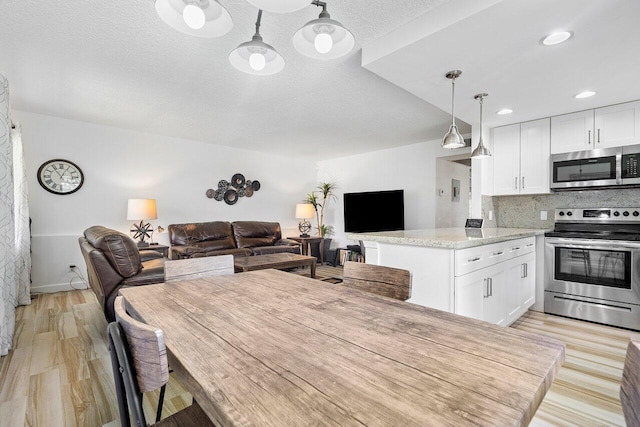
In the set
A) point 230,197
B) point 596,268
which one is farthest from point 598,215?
point 230,197

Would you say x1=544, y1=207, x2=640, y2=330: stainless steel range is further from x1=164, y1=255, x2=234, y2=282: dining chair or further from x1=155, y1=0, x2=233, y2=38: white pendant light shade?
x1=155, y1=0, x2=233, y2=38: white pendant light shade

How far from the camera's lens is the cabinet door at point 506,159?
3.55 metres

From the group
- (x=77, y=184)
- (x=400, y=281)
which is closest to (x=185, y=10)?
(x=400, y=281)

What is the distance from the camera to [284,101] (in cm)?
345

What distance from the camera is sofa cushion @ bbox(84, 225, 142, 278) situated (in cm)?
246

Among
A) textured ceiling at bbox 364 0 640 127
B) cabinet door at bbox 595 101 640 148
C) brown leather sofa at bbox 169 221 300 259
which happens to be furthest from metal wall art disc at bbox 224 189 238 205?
cabinet door at bbox 595 101 640 148

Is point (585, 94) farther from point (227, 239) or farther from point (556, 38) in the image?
point (227, 239)

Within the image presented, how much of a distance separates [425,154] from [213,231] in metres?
3.98

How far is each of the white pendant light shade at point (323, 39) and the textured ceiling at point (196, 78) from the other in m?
0.63

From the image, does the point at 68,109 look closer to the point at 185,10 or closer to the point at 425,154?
the point at 185,10

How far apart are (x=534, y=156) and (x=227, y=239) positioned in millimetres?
4671

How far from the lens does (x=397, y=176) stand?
5.78 meters

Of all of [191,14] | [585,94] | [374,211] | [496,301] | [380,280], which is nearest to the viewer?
[191,14]

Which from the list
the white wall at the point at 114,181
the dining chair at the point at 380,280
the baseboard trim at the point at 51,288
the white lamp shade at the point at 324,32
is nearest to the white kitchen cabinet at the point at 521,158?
the dining chair at the point at 380,280
